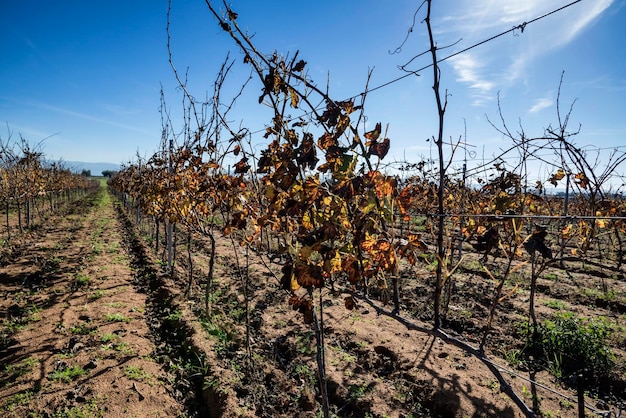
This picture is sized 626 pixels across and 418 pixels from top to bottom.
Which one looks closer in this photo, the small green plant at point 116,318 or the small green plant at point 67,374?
the small green plant at point 67,374

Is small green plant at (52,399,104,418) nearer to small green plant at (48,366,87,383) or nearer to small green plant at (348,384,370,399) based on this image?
small green plant at (48,366,87,383)

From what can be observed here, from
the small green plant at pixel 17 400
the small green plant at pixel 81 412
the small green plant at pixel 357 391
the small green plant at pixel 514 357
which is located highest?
the small green plant at pixel 514 357

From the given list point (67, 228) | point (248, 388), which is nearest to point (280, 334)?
point (248, 388)

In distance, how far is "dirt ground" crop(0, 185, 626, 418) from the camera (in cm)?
345

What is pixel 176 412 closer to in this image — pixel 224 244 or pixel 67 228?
pixel 224 244

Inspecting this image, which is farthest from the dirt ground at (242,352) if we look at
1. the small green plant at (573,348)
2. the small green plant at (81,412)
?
the small green plant at (573,348)

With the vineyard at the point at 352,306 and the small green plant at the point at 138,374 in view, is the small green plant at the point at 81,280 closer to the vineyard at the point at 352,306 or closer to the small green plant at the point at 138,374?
the vineyard at the point at 352,306

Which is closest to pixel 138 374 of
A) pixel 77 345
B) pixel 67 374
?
pixel 67 374

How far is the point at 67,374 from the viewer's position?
380 cm

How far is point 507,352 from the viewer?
4602mm

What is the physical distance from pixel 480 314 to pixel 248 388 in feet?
14.1

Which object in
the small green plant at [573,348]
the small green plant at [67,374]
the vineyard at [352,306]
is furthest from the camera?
the small green plant at [573,348]

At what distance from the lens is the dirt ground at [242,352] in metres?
3.45

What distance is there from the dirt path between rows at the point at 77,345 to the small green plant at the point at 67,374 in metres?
0.01
